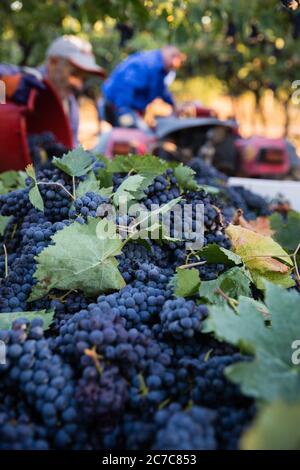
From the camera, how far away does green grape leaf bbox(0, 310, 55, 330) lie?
2.70 feet

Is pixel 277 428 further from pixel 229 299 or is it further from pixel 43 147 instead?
pixel 43 147

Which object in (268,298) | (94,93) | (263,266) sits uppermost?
(268,298)

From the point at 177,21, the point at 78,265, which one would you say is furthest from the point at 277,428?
the point at 177,21

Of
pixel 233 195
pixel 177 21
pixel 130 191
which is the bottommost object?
pixel 233 195

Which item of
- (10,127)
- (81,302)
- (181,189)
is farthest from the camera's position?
(10,127)

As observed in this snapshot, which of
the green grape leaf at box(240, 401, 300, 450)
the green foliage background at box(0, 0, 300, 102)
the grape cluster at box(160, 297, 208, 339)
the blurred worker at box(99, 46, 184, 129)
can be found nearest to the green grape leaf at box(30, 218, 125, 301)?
the grape cluster at box(160, 297, 208, 339)

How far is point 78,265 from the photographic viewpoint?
2.98 ft

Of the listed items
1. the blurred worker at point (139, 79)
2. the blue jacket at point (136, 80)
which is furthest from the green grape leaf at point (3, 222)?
the blue jacket at point (136, 80)

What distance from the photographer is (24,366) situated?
686 mm

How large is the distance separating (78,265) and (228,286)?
0.28m
